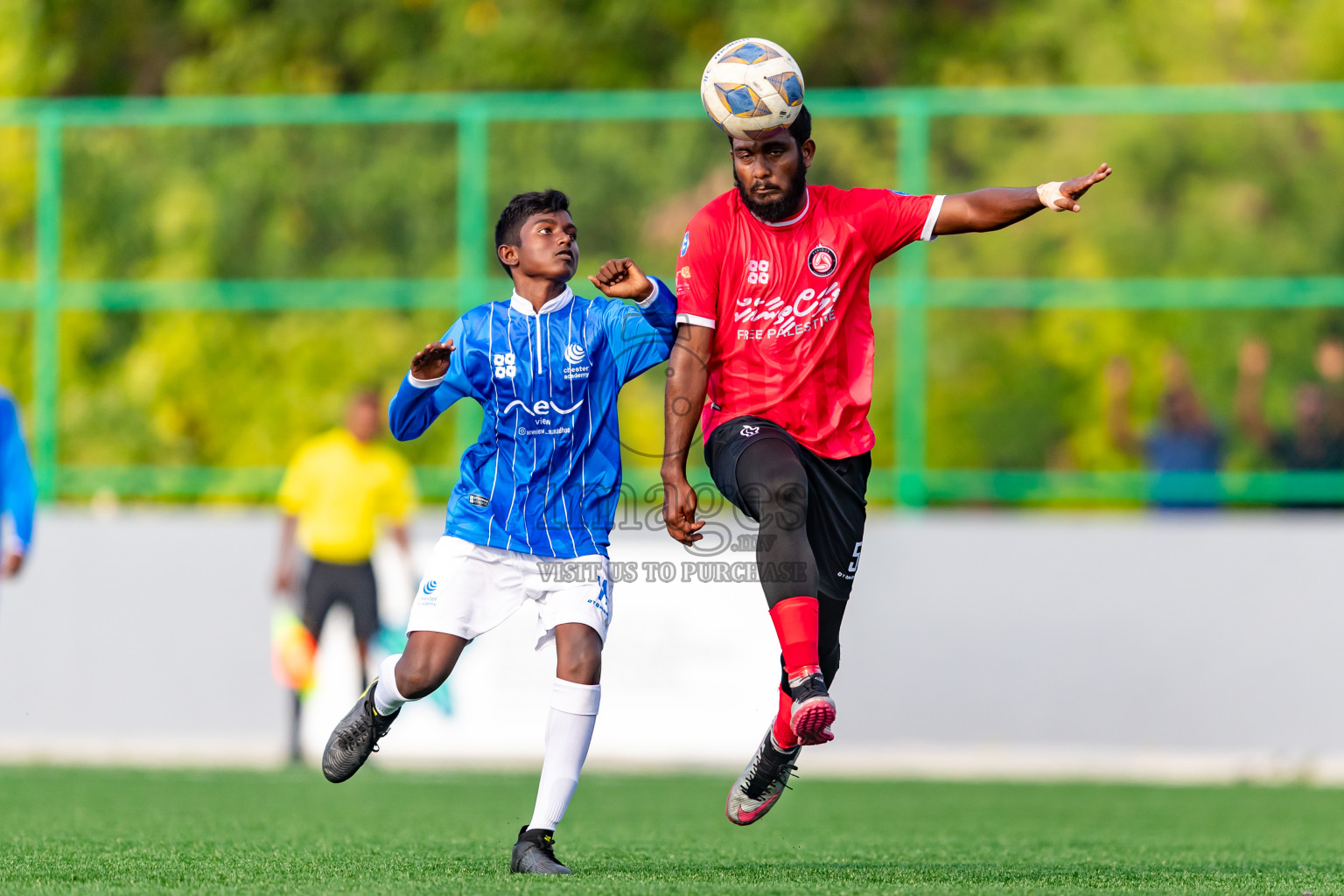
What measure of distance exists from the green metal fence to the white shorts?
22.6 ft

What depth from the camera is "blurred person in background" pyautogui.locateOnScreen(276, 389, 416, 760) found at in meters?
12.2

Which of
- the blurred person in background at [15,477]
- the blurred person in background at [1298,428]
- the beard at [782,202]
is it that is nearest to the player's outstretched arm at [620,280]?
the beard at [782,202]

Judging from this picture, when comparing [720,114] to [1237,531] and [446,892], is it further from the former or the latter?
[1237,531]

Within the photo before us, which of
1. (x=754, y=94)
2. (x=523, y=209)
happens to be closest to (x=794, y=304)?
(x=754, y=94)

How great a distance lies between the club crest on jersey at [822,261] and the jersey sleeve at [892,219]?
0.56 ft

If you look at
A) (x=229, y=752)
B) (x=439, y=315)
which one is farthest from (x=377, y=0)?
(x=229, y=752)

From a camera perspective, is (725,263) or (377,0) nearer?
(725,263)

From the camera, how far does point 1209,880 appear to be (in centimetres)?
623

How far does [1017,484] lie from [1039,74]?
30.7ft

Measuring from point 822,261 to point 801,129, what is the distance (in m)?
0.47

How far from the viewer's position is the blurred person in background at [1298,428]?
1248 centimetres

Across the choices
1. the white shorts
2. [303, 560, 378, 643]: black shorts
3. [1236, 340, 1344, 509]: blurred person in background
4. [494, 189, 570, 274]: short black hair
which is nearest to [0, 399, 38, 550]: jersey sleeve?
the white shorts

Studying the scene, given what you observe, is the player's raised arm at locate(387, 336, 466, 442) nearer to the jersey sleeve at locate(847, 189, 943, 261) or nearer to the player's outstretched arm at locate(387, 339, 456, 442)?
the player's outstretched arm at locate(387, 339, 456, 442)

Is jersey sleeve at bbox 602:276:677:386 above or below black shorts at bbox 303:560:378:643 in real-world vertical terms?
above
